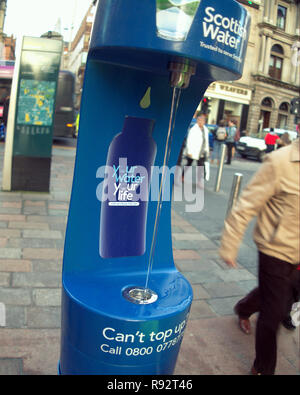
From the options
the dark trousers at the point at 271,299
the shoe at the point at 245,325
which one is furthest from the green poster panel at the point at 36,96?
the dark trousers at the point at 271,299

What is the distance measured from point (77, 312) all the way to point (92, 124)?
896 mm

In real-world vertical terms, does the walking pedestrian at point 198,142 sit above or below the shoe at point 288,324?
above

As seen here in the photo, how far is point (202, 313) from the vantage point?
3283 millimetres

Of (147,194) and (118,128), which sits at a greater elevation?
(118,128)

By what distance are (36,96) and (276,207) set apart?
17.4 ft

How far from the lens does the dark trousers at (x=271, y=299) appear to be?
2.16 metres

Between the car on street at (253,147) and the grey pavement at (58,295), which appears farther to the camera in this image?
the car on street at (253,147)

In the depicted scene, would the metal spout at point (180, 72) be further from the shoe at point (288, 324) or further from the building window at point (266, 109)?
the building window at point (266, 109)

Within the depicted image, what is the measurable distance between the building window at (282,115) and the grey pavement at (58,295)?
1205 inches

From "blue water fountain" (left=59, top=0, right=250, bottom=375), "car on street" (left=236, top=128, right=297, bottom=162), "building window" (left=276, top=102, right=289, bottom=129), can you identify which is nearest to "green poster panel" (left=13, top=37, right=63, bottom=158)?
"blue water fountain" (left=59, top=0, right=250, bottom=375)

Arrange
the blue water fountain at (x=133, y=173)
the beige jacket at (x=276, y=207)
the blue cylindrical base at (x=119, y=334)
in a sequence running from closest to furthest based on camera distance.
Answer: the blue water fountain at (x=133, y=173) → the blue cylindrical base at (x=119, y=334) → the beige jacket at (x=276, y=207)

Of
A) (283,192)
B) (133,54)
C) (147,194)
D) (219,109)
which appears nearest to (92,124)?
(133,54)

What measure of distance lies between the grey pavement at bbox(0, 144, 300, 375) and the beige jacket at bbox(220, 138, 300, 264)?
96cm
